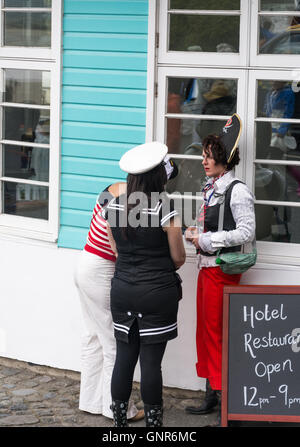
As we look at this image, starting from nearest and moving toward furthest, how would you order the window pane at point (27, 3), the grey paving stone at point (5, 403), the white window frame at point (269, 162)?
the white window frame at point (269, 162), the grey paving stone at point (5, 403), the window pane at point (27, 3)

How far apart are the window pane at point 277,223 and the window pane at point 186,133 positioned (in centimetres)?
63

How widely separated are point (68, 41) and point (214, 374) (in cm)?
263

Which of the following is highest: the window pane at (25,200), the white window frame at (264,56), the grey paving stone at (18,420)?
the white window frame at (264,56)

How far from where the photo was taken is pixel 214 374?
5617 mm

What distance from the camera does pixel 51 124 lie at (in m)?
6.37

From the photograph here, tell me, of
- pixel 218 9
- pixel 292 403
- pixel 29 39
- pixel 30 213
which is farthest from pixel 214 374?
pixel 29 39

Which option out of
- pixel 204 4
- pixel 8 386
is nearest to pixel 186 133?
pixel 204 4

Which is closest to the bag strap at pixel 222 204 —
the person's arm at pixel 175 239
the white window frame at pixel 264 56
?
the person's arm at pixel 175 239

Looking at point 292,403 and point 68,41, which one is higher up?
point 68,41

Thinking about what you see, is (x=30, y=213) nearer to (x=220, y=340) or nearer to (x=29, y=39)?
(x=29, y=39)

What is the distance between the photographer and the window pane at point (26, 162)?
6.59 metres

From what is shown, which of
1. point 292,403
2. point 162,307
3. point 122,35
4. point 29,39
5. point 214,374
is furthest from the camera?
point 29,39

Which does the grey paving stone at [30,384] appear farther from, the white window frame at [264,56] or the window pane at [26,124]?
the white window frame at [264,56]

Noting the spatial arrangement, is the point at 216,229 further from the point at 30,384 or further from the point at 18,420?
the point at 30,384
